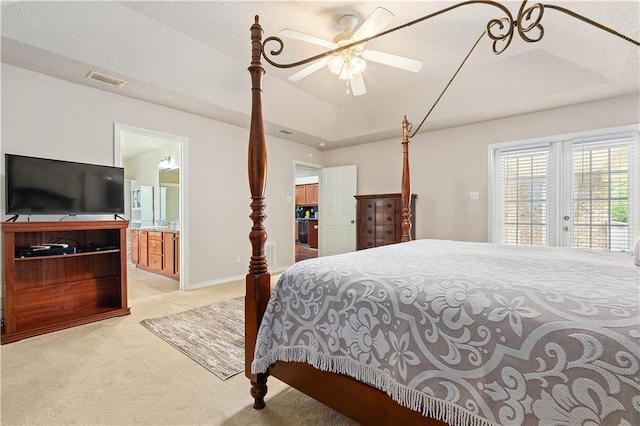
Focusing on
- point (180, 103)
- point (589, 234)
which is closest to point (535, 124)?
point (589, 234)

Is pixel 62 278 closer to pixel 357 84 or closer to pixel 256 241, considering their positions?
pixel 256 241

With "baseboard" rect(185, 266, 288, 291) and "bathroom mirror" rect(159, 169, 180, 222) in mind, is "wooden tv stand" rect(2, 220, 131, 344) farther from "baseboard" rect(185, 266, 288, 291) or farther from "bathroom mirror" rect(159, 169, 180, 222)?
"bathroom mirror" rect(159, 169, 180, 222)

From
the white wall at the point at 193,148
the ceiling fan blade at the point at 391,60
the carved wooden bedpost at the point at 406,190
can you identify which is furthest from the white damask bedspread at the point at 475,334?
the white wall at the point at 193,148

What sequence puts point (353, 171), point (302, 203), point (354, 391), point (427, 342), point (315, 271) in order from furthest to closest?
1. point (302, 203)
2. point (353, 171)
3. point (315, 271)
4. point (354, 391)
5. point (427, 342)

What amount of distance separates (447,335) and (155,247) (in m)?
5.35

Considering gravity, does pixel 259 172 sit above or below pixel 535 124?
below

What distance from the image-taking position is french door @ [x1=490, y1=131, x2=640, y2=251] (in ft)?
11.5

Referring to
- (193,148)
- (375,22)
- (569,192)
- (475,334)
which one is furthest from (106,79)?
(569,192)

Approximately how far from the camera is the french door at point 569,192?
3.51 m

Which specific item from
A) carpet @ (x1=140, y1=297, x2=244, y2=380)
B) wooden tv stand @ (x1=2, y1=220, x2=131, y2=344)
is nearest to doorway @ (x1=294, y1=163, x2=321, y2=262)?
carpet @ (x1=140, y1=297, x2=244, y2=380)

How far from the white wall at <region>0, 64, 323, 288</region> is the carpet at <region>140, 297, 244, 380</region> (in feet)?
3.79

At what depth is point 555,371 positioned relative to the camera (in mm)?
820

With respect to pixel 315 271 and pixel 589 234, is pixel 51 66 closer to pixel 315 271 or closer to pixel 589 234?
pixel 315 271

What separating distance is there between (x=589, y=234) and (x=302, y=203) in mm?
7513
